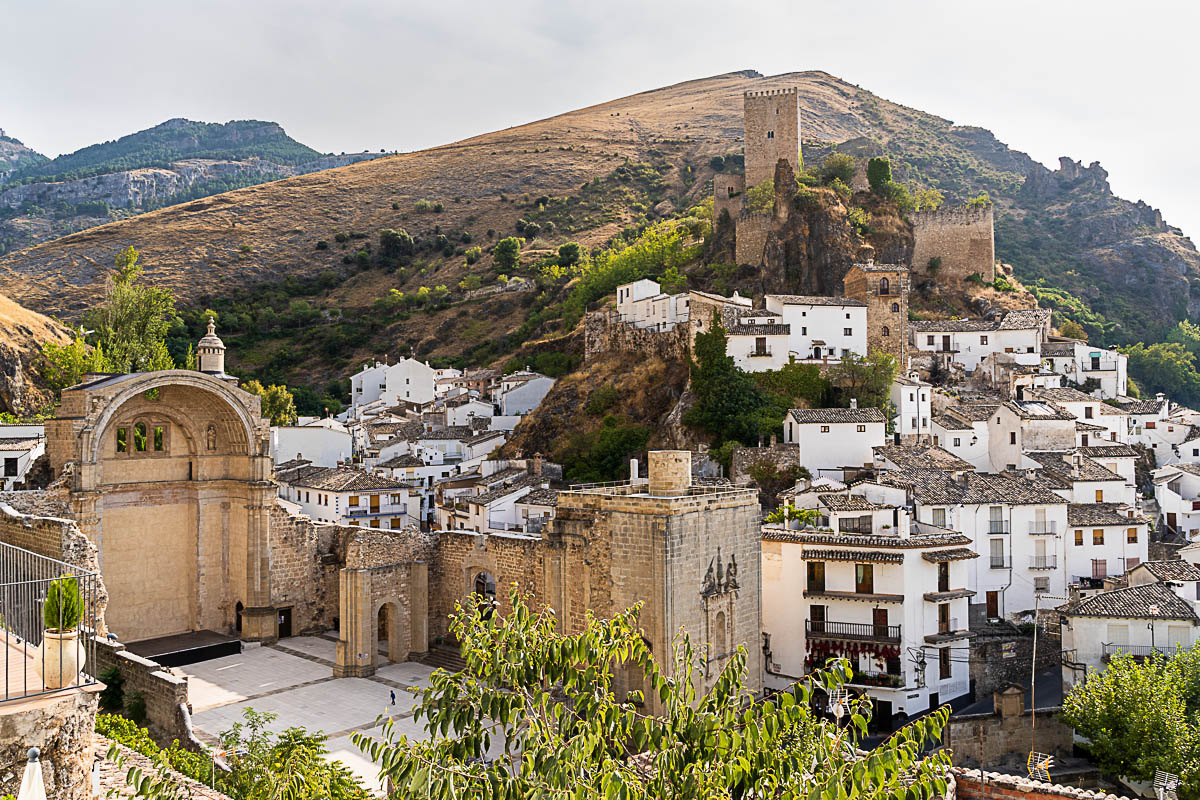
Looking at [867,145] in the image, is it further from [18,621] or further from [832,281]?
[18,621]

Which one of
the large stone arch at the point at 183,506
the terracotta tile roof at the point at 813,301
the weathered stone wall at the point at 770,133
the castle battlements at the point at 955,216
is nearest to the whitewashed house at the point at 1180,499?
the terracotta tile roof at the point at 813,301

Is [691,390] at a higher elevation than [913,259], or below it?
below

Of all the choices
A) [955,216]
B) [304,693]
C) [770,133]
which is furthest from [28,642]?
[770,133]

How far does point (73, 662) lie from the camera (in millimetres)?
9344

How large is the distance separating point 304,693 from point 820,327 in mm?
27551

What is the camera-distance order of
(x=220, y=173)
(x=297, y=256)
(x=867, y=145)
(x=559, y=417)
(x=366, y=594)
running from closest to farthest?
(x=366, y=594)
(x=559, y=417)
(x=867, y=145)
(x=297, y=256)
(x=220, y=173)

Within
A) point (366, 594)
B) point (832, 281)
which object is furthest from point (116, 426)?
point (832, 281)

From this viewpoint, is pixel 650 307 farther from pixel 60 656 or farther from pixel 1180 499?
pixel 60 656

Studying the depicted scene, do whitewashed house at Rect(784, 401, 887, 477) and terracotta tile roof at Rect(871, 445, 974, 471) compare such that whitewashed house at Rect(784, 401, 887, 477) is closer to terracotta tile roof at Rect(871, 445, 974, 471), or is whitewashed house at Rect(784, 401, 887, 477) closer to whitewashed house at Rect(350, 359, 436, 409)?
terracotta tile roof at Rect(871, 445, 974, 471)

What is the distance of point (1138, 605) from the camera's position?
81.3 feet

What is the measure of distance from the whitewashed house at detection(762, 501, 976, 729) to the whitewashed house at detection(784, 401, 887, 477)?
8854 mm

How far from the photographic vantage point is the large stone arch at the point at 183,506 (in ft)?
94.0

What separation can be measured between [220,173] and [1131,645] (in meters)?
179

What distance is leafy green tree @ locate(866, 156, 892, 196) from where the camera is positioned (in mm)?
58812
